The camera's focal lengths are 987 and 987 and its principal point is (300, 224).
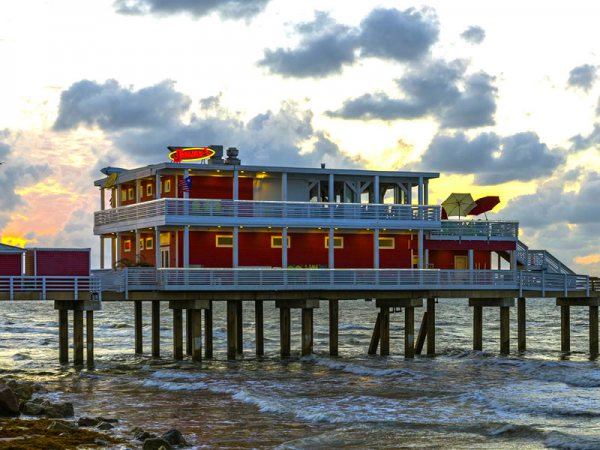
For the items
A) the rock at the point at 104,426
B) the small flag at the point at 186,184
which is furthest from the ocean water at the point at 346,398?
the small flag at the point at 186,184

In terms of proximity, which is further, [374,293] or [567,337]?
[567,337]

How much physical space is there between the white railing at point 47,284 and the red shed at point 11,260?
2.53 feet

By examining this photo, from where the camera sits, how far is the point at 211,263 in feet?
165

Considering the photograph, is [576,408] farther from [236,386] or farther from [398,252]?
[398,252]

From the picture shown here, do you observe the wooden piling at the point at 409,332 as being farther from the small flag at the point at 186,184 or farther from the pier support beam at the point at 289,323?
the small flag at the point at 186,184

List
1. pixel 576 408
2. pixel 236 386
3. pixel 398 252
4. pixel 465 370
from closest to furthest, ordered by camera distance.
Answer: pixel 576 408, pixel 236 386, pixel 465 370, pixel 398 252

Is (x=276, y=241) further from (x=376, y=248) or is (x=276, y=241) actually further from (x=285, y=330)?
(x=376, y=248)

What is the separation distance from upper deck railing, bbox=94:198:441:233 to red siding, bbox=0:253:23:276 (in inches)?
286

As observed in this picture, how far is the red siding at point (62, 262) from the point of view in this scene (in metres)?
44.2

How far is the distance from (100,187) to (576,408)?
3173 centimetres

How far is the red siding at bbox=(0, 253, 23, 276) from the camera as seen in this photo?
4356 centimetres

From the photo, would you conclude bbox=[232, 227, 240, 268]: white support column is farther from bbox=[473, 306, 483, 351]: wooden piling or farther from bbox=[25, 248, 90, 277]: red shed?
bbox=[473, 306, 483, 351]: wooden piling

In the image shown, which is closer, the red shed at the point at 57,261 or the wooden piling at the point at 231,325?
the red shed at the point at 57,261

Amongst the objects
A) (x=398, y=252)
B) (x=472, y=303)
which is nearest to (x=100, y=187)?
(x=398, y=252)
